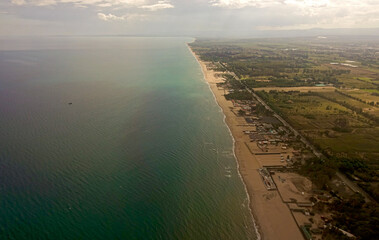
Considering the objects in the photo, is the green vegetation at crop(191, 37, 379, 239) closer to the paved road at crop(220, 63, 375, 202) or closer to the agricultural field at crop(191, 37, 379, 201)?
the agricultural field at crop(191, 37, 379, 201)

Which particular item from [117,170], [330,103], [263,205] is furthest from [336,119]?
[117,170]

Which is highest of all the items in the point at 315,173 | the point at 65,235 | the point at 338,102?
the point at 338,102

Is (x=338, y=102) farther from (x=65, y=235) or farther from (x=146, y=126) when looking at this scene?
(x=65, y=235)

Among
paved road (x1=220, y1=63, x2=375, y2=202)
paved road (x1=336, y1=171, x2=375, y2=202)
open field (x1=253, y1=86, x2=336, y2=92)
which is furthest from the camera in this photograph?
open field (x1=253, y1=86, x2=336, y2=92)

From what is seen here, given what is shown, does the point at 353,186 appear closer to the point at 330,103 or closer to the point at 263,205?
the point at 263,205

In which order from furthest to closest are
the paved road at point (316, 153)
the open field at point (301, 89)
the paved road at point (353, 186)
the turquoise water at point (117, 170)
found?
the open field at point (301, 89) → the paved road at point (316, 153) → the paved road at point (353, 186) → the turquoise water at point (117, 170)

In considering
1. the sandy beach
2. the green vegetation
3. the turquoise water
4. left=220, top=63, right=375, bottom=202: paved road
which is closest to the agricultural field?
the green vegetation

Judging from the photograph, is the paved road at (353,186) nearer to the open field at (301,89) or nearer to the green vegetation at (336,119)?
the green vegetation at (336,119)

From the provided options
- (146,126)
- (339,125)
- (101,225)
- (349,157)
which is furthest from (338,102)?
(101,225)

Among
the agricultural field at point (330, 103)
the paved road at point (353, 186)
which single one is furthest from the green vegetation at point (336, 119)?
the paved road at point (353, 186)
